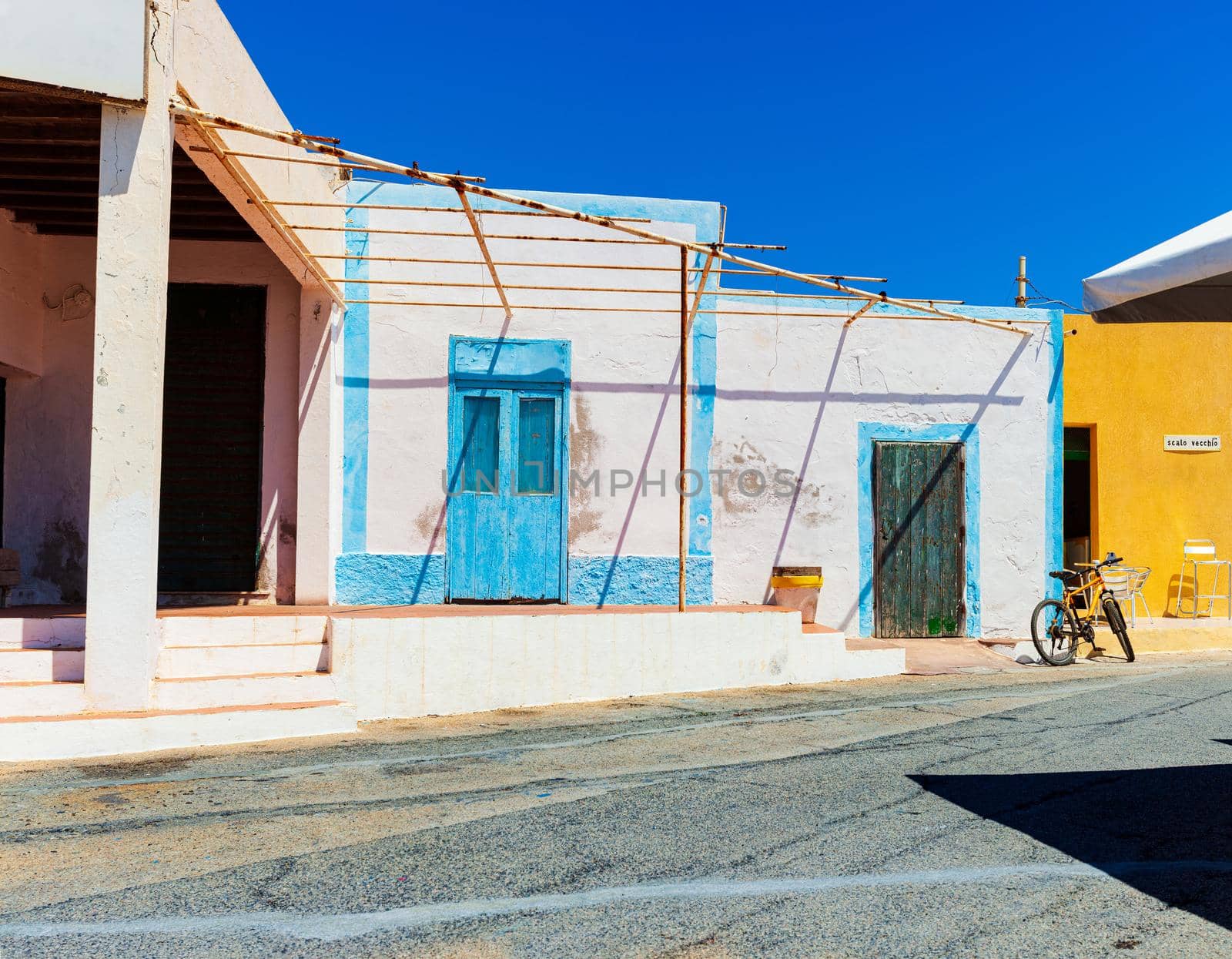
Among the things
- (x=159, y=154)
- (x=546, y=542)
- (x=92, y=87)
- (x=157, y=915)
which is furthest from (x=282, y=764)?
(x=546, y=542)

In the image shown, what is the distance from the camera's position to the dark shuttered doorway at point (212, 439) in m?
9.48

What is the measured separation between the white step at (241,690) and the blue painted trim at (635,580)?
144 inches

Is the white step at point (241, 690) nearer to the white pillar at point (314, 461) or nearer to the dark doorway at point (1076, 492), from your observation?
the white pillar at point (314, 461)

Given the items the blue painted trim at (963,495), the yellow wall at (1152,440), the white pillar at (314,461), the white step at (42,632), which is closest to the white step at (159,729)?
the white step at (42,632)

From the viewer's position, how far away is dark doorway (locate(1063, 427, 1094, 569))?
15.5m

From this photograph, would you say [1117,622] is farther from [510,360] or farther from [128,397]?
[128,397]

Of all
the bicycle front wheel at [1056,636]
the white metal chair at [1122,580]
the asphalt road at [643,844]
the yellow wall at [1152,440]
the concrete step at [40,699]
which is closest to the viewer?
the asphalt road at [643,844]

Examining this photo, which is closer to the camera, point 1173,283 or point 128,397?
point 1173,283

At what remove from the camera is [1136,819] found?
4434mm

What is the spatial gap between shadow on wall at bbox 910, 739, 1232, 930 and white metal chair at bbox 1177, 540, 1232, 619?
1000cm

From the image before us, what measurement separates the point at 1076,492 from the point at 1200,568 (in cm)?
256

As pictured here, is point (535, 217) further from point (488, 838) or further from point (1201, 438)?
point (1201, 438)

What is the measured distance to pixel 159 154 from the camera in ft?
19.8

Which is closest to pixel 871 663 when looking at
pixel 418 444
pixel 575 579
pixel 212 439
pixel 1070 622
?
pixel 1070 622
